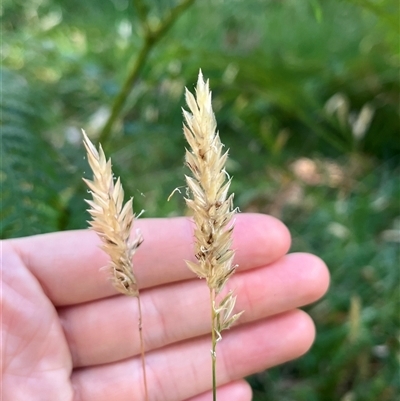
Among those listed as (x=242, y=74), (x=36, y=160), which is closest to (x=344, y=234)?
(x=242, y=74)

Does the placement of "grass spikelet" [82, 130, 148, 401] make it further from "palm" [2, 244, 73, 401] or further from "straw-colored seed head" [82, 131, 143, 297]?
"palm" [2, 244, 73, 401]

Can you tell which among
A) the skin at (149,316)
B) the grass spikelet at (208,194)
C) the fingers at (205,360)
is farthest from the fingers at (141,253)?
the grass spikelet at (208,194)

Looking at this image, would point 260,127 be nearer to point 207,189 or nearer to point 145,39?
point 145,39

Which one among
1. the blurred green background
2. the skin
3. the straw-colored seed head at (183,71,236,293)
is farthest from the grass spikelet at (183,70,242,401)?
the blurred green background

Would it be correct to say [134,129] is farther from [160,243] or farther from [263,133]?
[160,243]

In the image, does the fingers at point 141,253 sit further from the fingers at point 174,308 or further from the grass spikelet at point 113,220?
the grass spikelet at point 113,220
